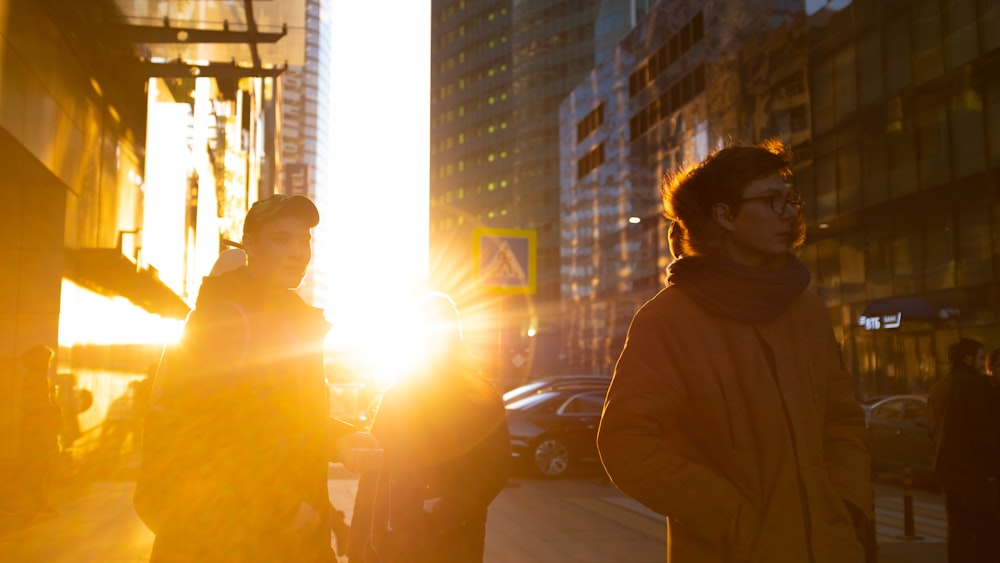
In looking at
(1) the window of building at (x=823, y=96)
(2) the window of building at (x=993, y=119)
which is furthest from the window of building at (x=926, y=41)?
(1) the window of building at (x=823, y=96)

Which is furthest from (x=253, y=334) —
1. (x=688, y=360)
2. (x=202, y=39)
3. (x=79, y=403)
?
(x=202, y=39)

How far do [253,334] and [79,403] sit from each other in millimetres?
15470

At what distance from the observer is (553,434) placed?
712 inches

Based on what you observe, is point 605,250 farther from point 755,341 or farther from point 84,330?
point 755,341

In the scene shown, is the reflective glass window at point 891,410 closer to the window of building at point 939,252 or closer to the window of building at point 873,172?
the window of building at point 939,252

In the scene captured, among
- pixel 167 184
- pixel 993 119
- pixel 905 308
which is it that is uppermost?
pixel 993 119

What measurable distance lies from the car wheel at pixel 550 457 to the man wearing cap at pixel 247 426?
15.0 meters

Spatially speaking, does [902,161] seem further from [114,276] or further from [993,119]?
[114,276]

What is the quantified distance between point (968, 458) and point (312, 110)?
176415 millimetres

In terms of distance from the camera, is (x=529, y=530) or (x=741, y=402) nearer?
(x=741, y=402)

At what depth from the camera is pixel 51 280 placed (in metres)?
15.8

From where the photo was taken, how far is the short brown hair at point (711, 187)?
9.87 feet

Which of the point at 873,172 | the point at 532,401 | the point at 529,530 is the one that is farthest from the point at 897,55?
the point at 529,530

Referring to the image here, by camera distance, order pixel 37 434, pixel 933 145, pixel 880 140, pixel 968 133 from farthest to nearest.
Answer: pixel 880 140, pixel 933 145, pixel 968 133, pixel 37 434
